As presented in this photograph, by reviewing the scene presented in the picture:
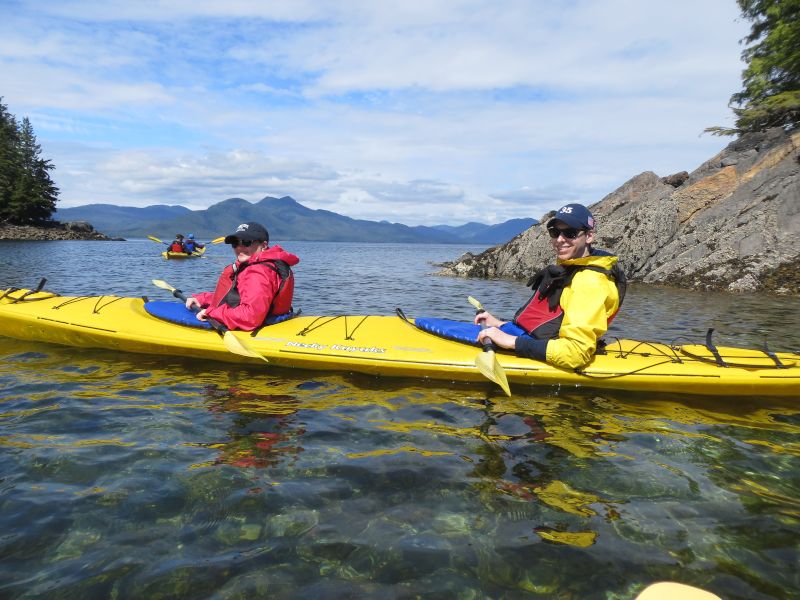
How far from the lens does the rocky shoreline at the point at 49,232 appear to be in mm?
60969

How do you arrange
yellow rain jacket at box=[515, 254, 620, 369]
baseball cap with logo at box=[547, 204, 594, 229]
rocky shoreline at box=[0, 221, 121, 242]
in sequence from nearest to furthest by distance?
yellow rain jacket at box=[515, 254, 620, 369] → baseball cap with logo at box=[547, 204, 594, 229] → rocky shoreline at box=[0, 221, 121, 242]

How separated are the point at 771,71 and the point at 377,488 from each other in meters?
30.0

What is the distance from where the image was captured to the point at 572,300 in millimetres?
5809

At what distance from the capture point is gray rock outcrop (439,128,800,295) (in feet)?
61.6

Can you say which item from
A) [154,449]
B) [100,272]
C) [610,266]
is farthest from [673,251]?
[100,272]

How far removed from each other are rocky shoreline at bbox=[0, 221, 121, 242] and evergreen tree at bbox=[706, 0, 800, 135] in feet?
230

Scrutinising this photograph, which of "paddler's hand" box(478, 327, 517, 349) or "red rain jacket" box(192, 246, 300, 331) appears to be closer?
"paddler's hand" box(478, 327, 517, 349)

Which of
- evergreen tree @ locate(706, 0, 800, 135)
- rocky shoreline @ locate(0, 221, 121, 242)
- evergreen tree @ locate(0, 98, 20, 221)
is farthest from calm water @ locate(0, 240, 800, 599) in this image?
evergreen tree @ locate(0, 98, 20, 221)

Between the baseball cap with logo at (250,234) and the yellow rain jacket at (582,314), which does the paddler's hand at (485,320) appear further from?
the baseball cap with logo at (250,234)

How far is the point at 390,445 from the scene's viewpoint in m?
4.96

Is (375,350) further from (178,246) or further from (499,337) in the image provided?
(178,246)

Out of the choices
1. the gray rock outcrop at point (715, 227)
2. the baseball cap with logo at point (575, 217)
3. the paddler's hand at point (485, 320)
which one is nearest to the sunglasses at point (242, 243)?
the paddler's hand at point (485, 320)

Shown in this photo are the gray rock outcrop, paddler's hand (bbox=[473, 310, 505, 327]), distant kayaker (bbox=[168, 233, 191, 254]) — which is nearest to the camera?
paddler's hand (bbox=[473, 310, 505, 327])

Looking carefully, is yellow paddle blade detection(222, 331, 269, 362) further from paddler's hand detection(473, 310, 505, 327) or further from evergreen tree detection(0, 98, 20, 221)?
evergreen tree detection(0, 98, 20, 221)
